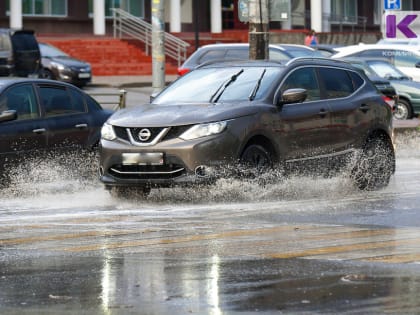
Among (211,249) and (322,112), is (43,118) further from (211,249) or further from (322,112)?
(211,249)

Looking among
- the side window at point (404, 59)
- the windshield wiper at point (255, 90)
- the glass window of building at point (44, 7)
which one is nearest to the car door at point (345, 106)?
the windshield wiper at point (255, 90)

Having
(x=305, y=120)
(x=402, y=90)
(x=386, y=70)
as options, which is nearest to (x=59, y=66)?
(x=386, y=70)

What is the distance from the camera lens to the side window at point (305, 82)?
1453cm

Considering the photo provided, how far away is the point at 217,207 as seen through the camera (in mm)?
12875

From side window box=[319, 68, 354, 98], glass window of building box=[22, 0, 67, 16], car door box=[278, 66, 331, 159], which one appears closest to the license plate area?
car door box=[278, 66, 331, 159]

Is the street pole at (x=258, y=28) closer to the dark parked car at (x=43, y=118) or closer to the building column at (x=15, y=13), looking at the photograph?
the dark parked car at (x=43, y=118)

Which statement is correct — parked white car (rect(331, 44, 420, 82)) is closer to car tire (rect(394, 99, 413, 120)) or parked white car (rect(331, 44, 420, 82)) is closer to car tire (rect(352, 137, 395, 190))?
car tire (rect(394, 99, 413, 120))

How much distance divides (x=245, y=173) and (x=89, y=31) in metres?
39.2

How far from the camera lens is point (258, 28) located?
2102cm

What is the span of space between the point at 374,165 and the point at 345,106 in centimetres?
80

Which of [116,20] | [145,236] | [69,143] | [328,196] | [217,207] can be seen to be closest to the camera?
[145,236]

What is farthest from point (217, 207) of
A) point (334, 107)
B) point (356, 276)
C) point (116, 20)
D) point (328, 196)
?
point (116, 20)

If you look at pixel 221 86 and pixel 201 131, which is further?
pixel 221 86

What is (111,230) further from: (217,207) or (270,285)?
(270,285)
